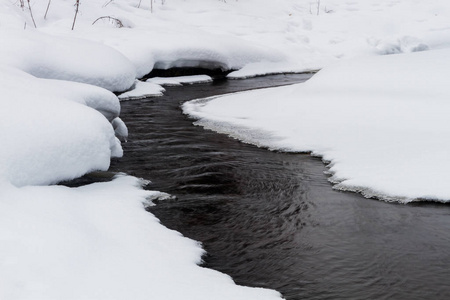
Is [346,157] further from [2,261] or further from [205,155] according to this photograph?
[2,261]

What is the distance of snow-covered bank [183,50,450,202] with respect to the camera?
14.4 ft

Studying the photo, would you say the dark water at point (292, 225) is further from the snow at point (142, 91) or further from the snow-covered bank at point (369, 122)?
the snow at point (142, 91)

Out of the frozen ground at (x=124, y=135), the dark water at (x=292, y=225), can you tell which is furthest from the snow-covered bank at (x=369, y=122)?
the dark water at (x=292, y=225)

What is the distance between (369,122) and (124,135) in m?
2.72

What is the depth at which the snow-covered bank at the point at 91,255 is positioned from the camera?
243cm

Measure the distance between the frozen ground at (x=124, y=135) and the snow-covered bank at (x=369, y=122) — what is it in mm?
18

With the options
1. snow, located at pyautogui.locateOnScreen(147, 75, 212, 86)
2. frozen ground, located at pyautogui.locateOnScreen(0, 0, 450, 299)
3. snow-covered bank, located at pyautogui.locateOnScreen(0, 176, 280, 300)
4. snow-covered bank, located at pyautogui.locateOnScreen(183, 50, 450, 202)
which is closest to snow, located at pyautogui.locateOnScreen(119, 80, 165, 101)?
frozen ground, located at pyautogui.locateOnScreen(0, 0, 450, 299)

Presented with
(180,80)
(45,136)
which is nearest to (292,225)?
(45,136)

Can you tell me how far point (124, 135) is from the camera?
235 inches

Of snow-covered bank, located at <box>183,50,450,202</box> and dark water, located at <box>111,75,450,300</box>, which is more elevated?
snow-covered bank, located at <box>183,50,450,202</box>

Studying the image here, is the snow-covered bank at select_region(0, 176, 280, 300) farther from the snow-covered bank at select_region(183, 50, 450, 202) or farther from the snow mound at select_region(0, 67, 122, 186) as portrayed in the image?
the snow-covered bank at select_region(183, 50, 450, 202)

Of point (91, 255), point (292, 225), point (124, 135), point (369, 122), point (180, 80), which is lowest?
point (180, 80)

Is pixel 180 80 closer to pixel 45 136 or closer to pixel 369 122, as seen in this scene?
pixel 369 122

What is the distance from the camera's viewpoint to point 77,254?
2.71m
